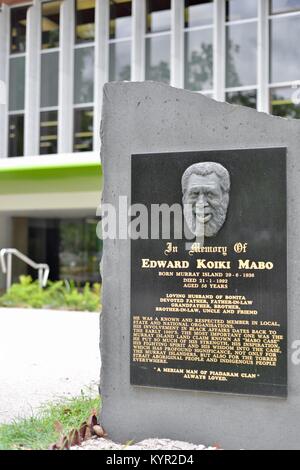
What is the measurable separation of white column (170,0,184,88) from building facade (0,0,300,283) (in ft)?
0.10

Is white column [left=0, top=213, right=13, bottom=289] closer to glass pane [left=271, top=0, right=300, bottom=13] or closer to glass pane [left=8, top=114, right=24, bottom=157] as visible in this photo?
glass pane [left=8, top=114, right=24, bottom=157]

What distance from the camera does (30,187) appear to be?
20438mm

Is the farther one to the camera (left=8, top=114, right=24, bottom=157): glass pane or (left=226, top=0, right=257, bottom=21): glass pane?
(left=8, top=114, right=24, bottom=157): glass pane

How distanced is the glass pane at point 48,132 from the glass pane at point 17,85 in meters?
0.97

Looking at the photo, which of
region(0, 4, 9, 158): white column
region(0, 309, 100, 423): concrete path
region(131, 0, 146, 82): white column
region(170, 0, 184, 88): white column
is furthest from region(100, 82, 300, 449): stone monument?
region(0, 4, 9, 158): white column

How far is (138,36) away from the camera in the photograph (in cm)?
1948

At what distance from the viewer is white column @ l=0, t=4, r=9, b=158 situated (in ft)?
69.4

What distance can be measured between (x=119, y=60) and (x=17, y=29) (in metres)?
4.16

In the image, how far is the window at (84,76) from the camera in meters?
20.2

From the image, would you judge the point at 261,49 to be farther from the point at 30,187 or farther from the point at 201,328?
the point at 201,328

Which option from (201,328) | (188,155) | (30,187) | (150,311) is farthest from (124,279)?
(30,187)

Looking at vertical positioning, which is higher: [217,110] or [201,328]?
[217,110]

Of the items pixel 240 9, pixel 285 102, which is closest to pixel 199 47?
pixel 240 9
